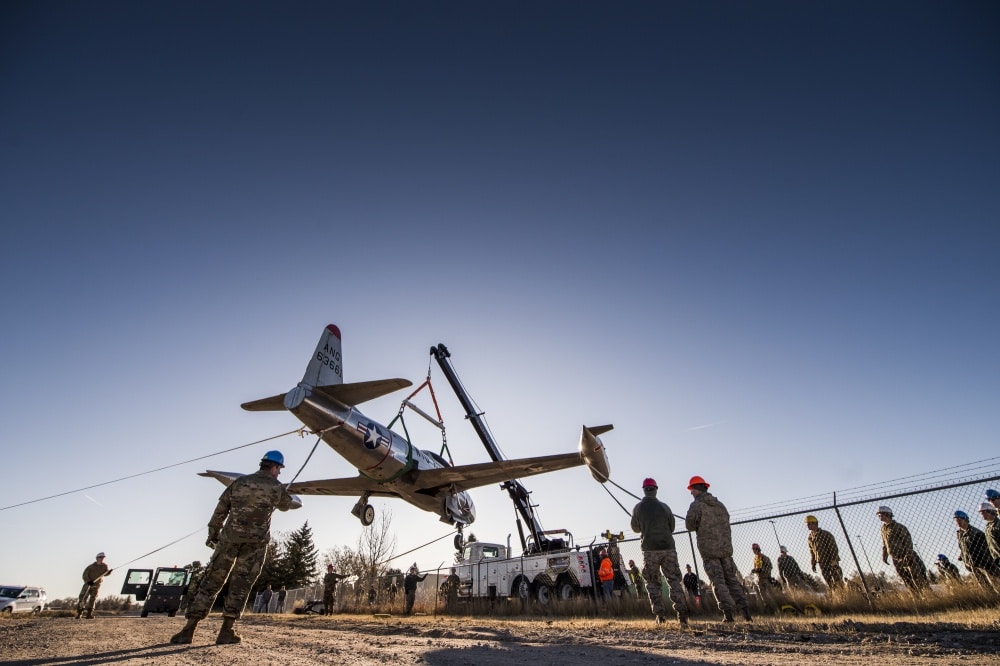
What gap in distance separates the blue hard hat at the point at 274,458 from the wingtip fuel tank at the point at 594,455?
5.01 metres

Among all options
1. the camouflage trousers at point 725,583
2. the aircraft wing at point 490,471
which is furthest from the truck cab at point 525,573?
the camouflage trousers at point 725,583

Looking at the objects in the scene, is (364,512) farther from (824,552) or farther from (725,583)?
(824,552)

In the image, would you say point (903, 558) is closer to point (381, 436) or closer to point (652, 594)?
point (652, 594)

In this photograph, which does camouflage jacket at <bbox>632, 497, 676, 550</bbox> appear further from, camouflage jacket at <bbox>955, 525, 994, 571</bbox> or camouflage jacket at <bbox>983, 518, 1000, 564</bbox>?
camouflage jacket at <bbox>955, 525, 994, 571</bbox>

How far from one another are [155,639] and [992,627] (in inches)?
353

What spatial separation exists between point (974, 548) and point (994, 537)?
0.74 m

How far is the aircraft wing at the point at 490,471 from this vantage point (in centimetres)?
1079

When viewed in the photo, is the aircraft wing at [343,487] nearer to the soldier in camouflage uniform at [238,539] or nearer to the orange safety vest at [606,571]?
the orange safety vest at [606,571]

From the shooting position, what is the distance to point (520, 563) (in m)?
15.2

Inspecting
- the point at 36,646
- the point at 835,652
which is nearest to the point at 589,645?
the point at 835,652

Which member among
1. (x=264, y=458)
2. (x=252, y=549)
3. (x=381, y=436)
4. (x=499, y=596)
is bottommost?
(x=499, y=596)

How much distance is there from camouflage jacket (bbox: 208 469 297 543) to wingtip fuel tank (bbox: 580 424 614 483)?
5.15 metres

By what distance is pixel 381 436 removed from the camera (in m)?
11.3

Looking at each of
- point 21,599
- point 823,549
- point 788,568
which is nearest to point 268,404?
point 823,549
